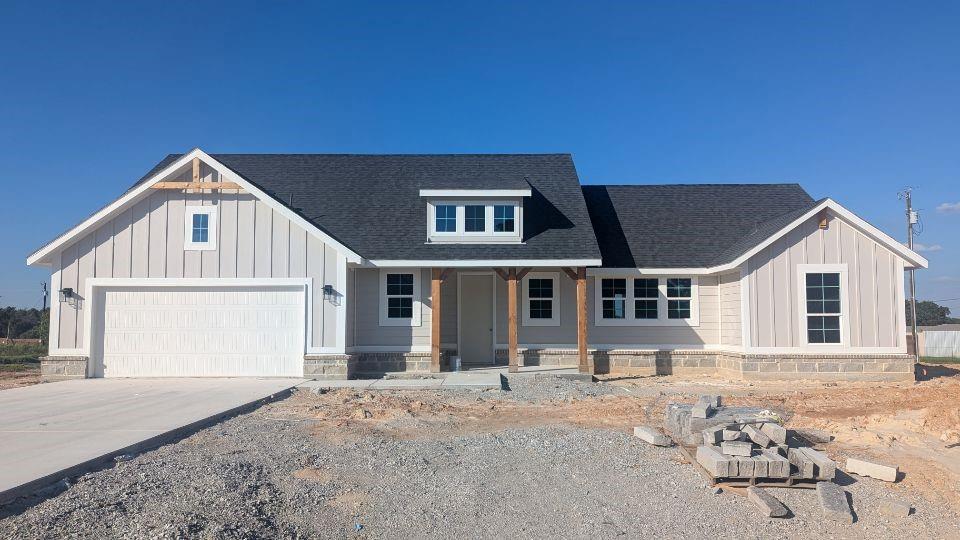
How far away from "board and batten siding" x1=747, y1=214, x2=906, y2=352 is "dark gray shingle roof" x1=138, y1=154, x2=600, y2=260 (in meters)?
4.45

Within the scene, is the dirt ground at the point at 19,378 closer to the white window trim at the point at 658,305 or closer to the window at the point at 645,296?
the white window trim at the point at 658,305

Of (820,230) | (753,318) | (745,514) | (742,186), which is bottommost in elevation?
(745,514)

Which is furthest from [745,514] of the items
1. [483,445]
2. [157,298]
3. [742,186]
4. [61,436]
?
[742,186]

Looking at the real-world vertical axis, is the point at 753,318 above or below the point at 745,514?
above

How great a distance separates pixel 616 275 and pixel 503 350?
385cm

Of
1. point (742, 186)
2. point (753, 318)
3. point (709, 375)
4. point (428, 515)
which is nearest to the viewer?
point (428, 515)

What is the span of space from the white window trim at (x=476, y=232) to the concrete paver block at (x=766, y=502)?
11.4 m

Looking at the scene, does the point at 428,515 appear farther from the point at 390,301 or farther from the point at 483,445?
the point at 390,301

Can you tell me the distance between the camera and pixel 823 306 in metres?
16.2

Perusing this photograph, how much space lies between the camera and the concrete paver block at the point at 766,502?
19.3 ft

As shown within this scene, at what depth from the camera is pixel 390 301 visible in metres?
17.2

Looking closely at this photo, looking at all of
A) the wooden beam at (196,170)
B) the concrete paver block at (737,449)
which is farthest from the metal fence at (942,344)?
the wooden beam at (196,170)

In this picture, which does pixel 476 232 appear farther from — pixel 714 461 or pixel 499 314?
pixel 714 461

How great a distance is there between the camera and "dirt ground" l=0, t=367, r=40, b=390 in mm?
15377
